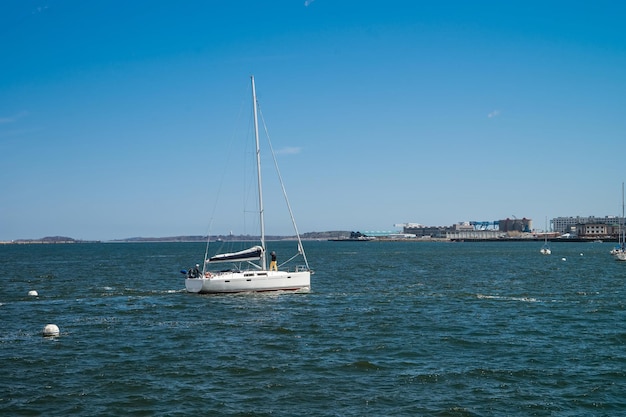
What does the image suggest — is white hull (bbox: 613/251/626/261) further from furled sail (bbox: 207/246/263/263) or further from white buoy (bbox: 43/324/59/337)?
white buoy (bbox: 43/324/59/337)

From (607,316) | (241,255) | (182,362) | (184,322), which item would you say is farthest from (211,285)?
(607,316)

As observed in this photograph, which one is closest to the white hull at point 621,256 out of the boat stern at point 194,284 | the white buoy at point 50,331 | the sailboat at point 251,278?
the sailboat at point 251,278

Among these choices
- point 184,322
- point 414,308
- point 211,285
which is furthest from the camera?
point 211,285

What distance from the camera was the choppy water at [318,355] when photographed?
65.1ft

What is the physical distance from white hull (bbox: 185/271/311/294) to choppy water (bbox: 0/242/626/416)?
1.11 meters

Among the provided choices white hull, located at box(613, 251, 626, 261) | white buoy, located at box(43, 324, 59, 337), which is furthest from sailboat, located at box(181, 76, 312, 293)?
white hull, located at box(613, 251, 626, 261)

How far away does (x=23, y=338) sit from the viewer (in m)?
31.1

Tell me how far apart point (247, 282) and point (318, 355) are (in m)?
22.6

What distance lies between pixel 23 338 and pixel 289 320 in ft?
46.4

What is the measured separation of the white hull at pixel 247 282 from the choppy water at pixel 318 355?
111cm

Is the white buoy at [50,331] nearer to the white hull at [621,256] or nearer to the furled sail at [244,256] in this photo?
the furled sail at [244,256]

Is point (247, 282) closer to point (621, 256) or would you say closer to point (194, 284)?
point (194, 284)

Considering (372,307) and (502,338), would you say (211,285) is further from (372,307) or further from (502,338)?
(502,338)

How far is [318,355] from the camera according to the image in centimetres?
2666
